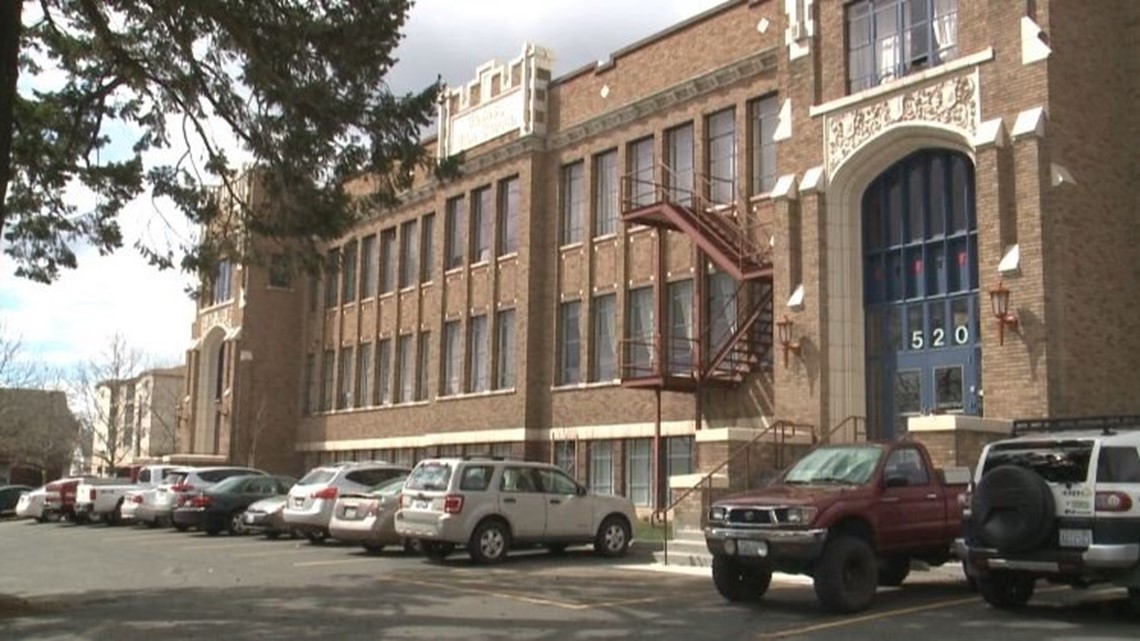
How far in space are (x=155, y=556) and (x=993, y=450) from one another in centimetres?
1586

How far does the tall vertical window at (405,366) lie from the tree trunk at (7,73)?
2455cm

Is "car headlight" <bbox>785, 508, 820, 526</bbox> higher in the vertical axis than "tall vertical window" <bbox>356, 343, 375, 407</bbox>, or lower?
lower

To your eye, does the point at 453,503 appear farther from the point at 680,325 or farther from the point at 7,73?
the point at 680,325

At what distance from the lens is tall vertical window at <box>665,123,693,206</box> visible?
89.5 feet

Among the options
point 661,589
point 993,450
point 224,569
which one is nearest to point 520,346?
point 224,569

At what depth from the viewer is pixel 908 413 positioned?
20.9 m

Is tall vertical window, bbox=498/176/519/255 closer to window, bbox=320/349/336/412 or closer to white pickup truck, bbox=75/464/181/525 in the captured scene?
white pickup truck, bbox=75/464/181/525

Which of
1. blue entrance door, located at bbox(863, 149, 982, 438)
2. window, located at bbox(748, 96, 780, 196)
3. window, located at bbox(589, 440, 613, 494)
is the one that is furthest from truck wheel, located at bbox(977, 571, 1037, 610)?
window, located at bbox(589, 440, 613, 494)

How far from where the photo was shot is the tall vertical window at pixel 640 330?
90.4 feet

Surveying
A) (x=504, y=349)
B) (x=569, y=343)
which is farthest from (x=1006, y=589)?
(x=504, y=349)

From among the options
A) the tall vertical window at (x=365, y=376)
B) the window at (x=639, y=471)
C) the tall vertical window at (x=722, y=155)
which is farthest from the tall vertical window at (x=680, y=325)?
the tall vertical window at (x=365, y=376)

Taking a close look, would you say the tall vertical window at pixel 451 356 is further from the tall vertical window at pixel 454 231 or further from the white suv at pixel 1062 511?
the white suv at pixel 1062 511

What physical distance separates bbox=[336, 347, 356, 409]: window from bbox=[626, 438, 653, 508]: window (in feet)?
55.5

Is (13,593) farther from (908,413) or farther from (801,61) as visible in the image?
(801,61)
